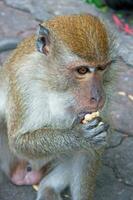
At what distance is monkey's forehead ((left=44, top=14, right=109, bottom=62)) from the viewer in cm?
361

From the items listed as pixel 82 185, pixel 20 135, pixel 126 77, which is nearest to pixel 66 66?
pixel 20 135

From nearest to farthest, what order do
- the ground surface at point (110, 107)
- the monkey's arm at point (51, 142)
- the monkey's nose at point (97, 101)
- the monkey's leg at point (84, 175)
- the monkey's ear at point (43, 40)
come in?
the monkey's nose at point (97, 101)
the monkey's ear at point (43, 40)
the monkey's arm at point (51, 142)
the monkey's leg at point (84, 175)
the ground surface at point (110, 107)

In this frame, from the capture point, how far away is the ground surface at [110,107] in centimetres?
452

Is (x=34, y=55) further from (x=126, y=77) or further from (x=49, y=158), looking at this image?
(x=126, y=77)

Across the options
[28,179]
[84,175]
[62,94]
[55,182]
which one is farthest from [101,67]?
[28,179]

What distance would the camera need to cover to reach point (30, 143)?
3.97 metres

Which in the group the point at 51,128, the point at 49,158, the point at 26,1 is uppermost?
the point at 51,128

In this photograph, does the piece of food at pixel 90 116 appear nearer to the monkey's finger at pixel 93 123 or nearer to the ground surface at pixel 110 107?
the monkey's finger at pixel 93 123

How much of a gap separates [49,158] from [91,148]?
0.30 meters

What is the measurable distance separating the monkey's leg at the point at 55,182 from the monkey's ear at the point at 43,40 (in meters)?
0.86

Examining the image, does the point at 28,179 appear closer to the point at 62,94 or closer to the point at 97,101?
the point at 62,94

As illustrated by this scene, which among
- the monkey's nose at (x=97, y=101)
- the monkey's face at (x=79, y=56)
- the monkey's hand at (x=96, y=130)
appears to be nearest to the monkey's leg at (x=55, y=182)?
the monkey's hand at (x=96, y=130)

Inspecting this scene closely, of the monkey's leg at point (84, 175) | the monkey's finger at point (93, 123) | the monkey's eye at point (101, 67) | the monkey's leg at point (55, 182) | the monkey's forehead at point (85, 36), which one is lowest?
the monkey's leg at point (55, 182)

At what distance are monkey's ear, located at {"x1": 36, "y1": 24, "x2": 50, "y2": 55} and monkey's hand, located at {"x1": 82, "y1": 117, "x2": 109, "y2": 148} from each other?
48 centimetres
